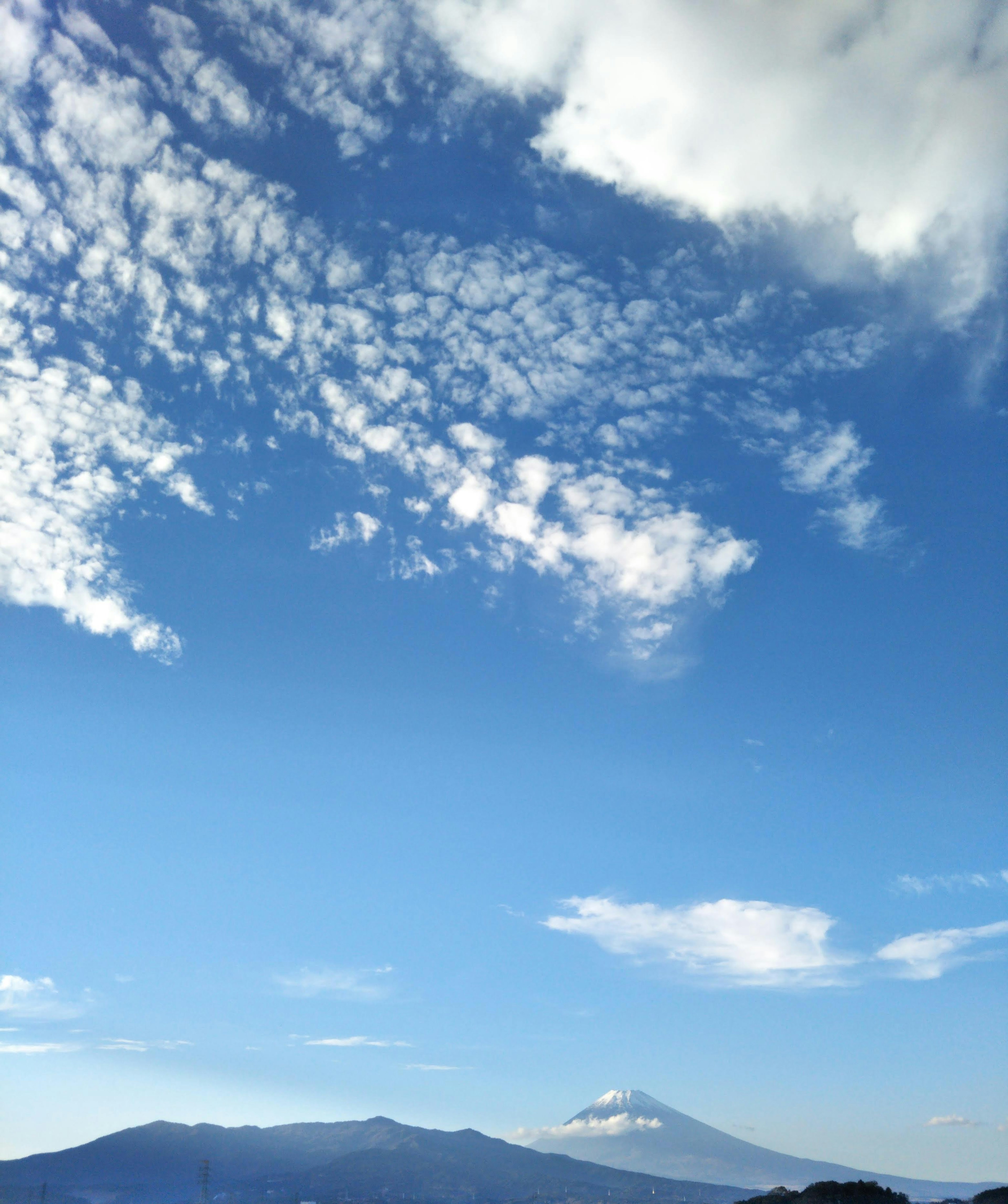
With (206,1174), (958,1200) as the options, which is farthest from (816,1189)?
(206,1174)

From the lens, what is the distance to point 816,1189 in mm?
140500

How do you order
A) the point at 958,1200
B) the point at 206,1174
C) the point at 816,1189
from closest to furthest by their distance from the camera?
the point at 816,1189
the point at 958,1200
the point at 206,1174

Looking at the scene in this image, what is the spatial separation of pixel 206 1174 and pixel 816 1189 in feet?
439

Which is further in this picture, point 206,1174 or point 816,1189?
point 206,1174

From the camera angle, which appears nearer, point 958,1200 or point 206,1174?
point 958,1200

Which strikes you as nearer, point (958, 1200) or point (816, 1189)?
point (816, 1189)

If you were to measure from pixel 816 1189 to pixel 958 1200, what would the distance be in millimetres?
43719

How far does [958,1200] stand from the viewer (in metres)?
160

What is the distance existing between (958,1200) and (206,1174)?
15997cm

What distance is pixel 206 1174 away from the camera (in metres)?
187

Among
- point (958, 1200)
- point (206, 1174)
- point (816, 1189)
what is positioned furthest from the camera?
point (206, 1174)

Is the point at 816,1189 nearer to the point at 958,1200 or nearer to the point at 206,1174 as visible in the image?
the point at 958,1200
